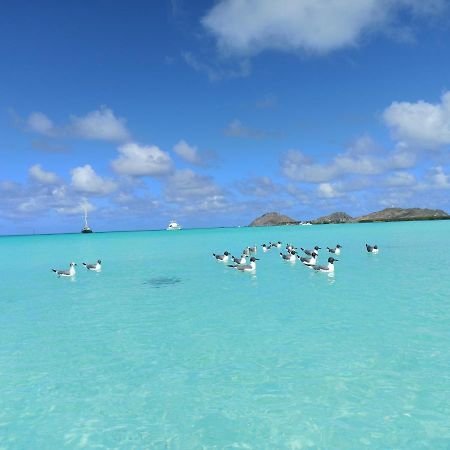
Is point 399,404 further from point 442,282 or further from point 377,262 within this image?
point 377,262

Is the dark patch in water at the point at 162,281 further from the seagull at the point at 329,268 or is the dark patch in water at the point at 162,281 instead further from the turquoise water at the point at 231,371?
the seagull at the point at 329,268

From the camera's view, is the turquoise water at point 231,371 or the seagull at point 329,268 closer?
the turquoise water at point 231,371

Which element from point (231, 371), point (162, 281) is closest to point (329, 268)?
point (162, 281)

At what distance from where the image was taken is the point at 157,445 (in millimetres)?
8852

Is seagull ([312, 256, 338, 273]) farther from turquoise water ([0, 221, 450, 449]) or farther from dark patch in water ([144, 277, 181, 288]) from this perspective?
dark patch in water ([144, 277, 181, 288])

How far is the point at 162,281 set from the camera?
106ft

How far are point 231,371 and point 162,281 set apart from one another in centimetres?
2047

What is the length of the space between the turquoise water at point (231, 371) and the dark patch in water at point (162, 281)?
16.2 ft

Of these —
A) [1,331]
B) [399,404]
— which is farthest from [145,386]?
[1,331]

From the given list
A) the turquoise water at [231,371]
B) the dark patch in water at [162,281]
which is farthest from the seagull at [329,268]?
the dark patch in water at [162,281]

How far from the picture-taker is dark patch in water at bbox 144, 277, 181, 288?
3054cm

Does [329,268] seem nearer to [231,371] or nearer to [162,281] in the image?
[162,281]

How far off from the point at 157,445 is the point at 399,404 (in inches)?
228

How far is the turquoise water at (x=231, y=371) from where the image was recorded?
9.24 m
